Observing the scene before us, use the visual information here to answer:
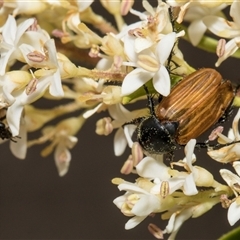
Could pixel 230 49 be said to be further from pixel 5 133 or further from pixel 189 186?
pixel 5 133

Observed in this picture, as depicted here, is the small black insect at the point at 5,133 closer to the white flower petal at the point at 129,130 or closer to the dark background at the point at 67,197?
the white flower petal at the point at 129,130

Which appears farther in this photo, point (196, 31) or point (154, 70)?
point (196, 31)

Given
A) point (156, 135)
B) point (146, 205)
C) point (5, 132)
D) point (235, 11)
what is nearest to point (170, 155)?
point (156, 135)

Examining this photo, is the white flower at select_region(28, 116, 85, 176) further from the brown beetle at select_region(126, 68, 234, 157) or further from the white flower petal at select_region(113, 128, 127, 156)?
the brown beetle at select_region(126, 68, 234, 157)

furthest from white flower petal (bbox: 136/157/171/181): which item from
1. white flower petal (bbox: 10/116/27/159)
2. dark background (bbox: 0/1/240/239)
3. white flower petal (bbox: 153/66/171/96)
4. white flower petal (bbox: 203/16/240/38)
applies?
dark background (bbox: 0/1/240/239)

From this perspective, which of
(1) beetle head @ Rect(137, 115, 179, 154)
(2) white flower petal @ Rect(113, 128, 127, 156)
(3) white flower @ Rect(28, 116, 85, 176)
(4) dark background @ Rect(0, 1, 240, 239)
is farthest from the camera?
(4) dark background @ Rect(0, 1, 240, 239)

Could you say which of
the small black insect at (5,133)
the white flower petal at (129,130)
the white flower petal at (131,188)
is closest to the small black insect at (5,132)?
the small black insect at (5,133)
